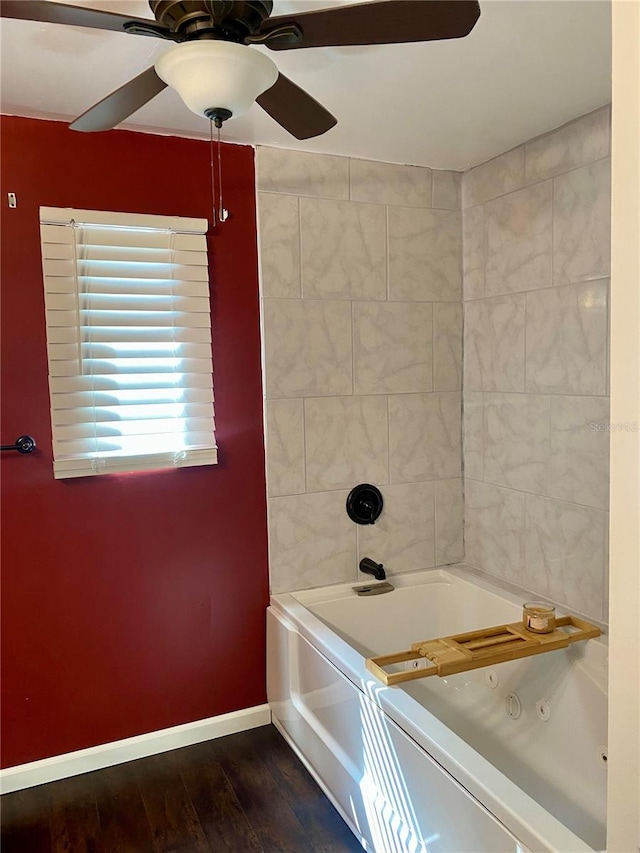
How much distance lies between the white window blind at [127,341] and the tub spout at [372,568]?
789 millimetres

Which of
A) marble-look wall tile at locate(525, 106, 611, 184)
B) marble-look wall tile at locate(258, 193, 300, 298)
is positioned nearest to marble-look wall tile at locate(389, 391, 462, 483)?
marble-look wall tile at locate(258, 193, 300, 298)

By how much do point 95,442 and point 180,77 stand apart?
1.28 meters

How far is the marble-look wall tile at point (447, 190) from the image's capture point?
280cm

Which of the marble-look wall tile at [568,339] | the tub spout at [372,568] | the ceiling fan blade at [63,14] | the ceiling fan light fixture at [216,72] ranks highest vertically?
the ceiling fan blade at [63,14]

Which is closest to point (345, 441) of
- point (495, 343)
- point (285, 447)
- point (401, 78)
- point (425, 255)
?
point (285, 447)

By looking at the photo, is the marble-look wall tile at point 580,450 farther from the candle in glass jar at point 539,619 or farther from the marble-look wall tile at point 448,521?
the marble-look wall tile at point 448,521

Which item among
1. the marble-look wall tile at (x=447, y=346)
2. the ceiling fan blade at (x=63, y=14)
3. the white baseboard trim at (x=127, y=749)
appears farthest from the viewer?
the marble-look wall tile at (x=447, y=346)

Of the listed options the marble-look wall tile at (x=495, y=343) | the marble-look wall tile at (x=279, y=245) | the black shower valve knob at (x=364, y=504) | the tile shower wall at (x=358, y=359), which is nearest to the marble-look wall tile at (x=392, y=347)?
the tile shower wall at (x=358, y=359)

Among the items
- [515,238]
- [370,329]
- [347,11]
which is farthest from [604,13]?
[370,329]

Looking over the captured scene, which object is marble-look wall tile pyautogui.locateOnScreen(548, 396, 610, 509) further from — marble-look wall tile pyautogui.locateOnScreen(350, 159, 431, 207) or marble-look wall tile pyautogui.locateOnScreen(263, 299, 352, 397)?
marble-look wall tile pyautogui.locateOnScreen(350, 159, 431, 207)

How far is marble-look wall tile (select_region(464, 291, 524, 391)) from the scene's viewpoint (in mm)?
2582

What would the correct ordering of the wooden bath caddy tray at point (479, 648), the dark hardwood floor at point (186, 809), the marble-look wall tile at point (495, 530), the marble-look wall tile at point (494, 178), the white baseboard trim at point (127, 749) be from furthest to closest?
the marble-look wall tile at point (495, 530), the marble-look wall tile at point (494, 178), the white baseboard trim at point (127, 749), the dark hardwood floor at point (186, 809), the wooden bath caddy tray at point (479, 648)

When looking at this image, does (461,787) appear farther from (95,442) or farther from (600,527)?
(95,442)

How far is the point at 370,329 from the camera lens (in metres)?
2.71
